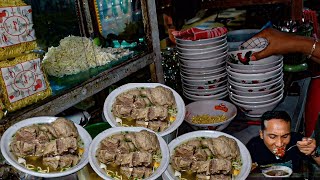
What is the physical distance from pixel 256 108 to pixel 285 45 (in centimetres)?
60

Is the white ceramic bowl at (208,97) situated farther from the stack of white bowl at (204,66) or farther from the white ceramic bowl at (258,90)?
the white ceramic bowl at (258,90)

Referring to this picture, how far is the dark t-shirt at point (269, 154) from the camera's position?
2.43m

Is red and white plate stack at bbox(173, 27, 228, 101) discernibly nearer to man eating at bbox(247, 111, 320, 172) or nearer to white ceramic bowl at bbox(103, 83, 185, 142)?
man eating at bbox(247, 111, 320, 172)

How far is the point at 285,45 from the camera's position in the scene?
284 cm

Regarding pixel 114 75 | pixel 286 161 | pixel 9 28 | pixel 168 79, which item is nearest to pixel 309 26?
pixel 168 79

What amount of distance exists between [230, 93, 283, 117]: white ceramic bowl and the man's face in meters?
0.60

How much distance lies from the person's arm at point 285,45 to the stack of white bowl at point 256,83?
65mm

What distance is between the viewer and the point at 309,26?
3.74 meters

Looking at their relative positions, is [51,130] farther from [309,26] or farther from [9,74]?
[309,26]

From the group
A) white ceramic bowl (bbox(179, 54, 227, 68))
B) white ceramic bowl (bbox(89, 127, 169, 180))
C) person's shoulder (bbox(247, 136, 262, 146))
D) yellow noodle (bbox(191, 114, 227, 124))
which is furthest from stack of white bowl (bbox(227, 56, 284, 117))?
white ceramic bowl (bbox(89, 127, 169, 180))

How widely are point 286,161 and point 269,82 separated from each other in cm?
75

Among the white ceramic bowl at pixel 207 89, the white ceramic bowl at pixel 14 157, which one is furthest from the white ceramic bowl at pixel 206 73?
the white ceramic bowl at pixel 14 157

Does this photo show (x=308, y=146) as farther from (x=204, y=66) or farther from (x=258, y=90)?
(x=204, y=66)

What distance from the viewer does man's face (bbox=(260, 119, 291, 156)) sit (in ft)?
7.55
